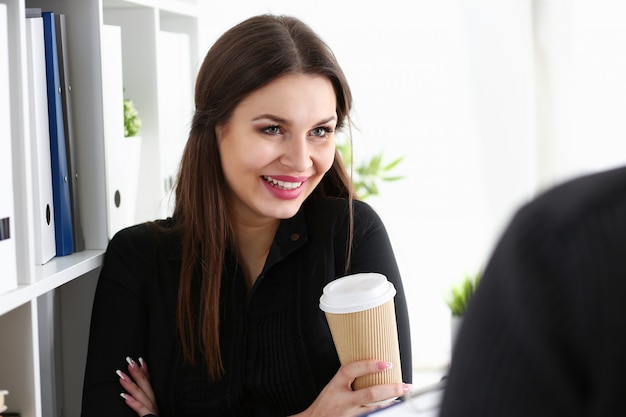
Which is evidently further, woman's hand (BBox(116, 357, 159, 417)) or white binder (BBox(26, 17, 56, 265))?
woman's hand (BBox(116, 357, 159, 417))

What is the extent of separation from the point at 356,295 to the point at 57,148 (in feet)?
1.98

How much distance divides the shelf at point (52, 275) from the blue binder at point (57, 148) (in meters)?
0.04

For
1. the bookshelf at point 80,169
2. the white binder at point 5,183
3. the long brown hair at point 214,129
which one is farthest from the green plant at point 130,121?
the white binder at point 5,183

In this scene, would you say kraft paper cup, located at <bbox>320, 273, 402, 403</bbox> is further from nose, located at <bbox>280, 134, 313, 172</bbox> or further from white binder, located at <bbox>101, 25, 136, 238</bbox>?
white binder, located at <bbox>101, 25, 136, 238</bbox>

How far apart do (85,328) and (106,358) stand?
0.52 ft

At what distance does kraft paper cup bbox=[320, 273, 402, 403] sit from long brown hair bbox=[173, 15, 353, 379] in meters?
0.33

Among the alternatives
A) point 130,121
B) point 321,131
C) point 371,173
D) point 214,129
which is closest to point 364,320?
point 321,131

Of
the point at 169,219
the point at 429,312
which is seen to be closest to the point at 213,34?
the point at 429,312

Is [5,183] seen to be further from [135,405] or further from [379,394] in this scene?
[379,394]

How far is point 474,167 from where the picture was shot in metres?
3.89

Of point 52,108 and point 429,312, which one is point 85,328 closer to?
point 52,108

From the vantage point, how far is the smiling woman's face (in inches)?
66.1

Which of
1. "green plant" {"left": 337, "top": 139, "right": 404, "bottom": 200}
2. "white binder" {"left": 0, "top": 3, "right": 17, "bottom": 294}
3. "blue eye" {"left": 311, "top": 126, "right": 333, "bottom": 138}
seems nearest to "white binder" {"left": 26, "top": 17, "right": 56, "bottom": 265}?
"white binder" {"left": 0, "top": 3, "right": 17, "bottom": 294}

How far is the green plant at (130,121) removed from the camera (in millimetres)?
1966
